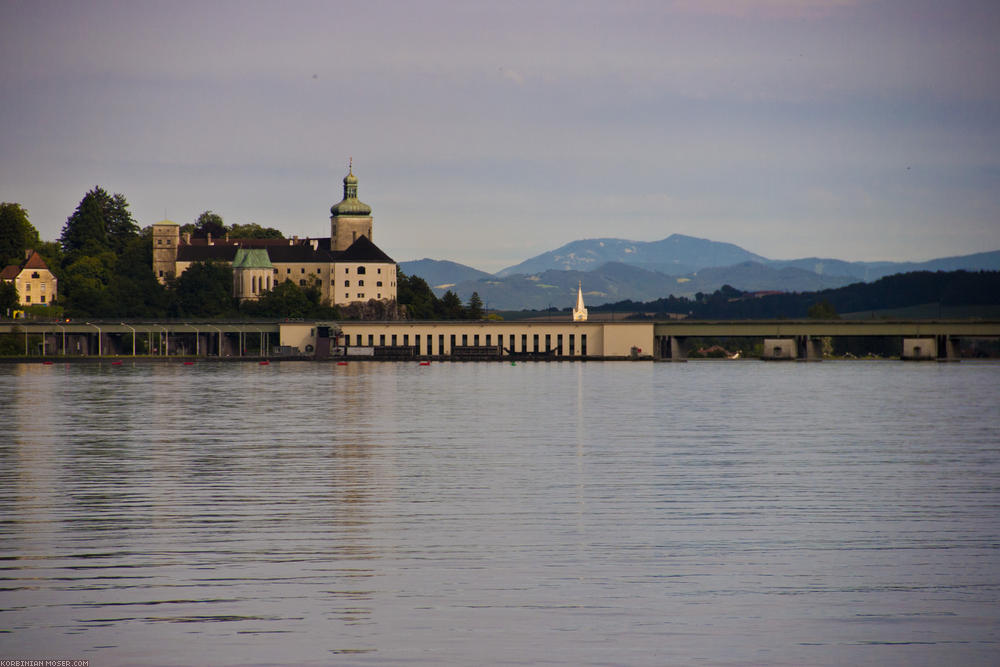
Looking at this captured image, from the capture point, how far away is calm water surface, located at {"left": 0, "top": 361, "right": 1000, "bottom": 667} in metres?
14.9

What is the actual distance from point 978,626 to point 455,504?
46.4ft

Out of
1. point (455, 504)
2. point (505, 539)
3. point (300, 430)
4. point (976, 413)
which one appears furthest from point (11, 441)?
point (976, 413)

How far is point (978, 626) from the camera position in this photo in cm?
1572

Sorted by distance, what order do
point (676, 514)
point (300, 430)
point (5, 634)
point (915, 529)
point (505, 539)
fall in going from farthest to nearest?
point (300, 430) → point (676, 514) → point (915, 529) → point (505, 539) → point (5, 634)

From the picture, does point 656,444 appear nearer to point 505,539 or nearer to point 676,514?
point 676,514

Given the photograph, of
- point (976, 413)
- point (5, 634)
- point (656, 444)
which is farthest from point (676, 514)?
point (976, 413)

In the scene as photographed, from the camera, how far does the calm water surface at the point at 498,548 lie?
14922 mm

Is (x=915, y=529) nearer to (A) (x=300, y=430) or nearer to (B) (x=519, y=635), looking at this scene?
(B) (x=519, y=635)

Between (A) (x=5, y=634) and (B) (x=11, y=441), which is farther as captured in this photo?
(B) (x=11, y=441)

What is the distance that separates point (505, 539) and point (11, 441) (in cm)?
3017

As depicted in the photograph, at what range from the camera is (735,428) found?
180 ft

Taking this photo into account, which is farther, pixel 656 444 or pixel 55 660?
pixel 656 444

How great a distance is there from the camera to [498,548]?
2144 centimetres

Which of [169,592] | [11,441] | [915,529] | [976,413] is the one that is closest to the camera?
[169,592]
